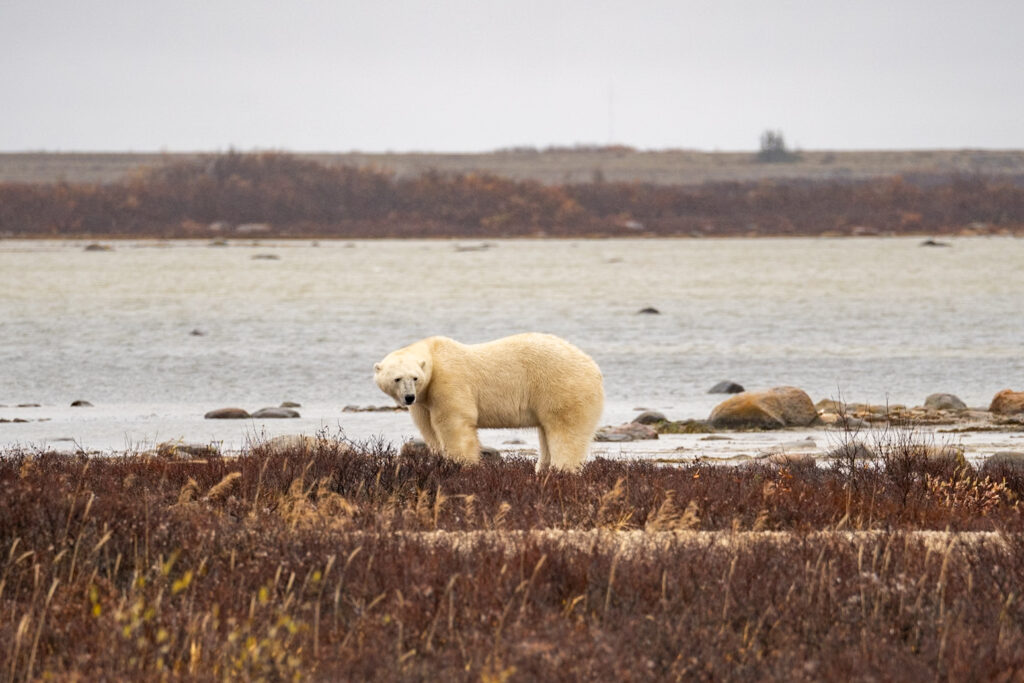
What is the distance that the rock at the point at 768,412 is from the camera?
14977 mm

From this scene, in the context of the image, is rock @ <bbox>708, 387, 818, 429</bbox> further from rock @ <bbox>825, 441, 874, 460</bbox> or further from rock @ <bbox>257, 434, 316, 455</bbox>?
rock @ <bbox>257, 434, 316, 455</bbox>

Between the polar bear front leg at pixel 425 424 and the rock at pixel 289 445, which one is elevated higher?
the polar bear front leg at pixel 425 424

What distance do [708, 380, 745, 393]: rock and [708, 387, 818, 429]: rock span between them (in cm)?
414

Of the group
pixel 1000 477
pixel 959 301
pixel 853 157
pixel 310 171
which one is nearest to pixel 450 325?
pixel 959 301

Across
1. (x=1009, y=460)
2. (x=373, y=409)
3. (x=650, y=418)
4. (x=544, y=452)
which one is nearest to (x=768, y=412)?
(x=650, y=418)

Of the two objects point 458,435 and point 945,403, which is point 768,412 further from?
point 458,435

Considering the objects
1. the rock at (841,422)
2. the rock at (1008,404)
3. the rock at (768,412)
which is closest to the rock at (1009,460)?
the rock at (841,422)

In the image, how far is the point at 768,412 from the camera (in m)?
15.0

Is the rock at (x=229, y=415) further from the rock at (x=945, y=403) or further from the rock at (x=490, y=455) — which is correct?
the rock at (x=945, y=403)

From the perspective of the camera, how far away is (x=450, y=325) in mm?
32875

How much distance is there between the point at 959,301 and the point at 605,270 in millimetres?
20001

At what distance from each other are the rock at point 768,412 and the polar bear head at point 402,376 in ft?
20.2

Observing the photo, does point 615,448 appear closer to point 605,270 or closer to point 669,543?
point 669,543

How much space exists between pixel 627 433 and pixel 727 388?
551 cm
